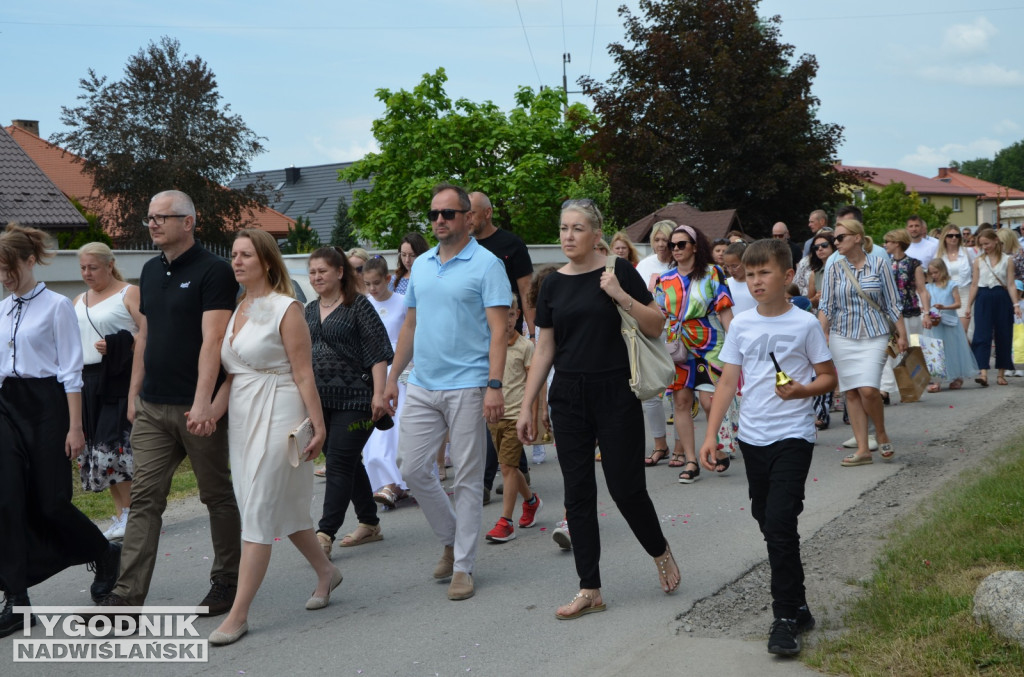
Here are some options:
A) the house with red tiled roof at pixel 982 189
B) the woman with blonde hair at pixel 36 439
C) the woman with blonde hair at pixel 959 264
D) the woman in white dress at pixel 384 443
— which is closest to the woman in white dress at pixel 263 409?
the woman with blonde hair at pixel 36 439

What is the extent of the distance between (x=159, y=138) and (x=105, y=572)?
1627 inches

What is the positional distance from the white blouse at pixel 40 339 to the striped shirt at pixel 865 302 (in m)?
6.26

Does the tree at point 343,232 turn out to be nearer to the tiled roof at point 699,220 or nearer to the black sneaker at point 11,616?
the tiled roof at point 699,220

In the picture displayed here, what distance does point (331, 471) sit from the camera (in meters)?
6.64

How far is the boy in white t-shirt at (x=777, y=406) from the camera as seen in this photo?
15.5 feet

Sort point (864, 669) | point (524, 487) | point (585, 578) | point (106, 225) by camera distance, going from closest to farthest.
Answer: point (864, 669), point (585, 578), point (524, 487), point (106, 225)

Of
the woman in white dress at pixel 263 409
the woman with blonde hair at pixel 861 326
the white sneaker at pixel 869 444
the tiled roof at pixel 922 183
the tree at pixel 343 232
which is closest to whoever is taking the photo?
the woman in white dress at pixel 263 409

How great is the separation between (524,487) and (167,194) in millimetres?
3202

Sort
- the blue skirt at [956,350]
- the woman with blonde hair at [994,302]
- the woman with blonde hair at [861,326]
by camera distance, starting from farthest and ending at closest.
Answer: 1. the woman with blonde hair at [994,302]
2. the blue skirt at [956,350]
3. the woman with blonde hair at [861,326]

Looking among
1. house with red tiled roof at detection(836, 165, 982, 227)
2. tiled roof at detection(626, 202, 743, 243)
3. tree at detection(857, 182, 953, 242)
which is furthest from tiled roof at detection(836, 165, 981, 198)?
tiled roof at detection(626, 202, 743, 243)

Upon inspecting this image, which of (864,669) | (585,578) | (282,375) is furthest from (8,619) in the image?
(864,669)

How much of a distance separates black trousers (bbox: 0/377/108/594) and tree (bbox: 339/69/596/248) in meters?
40.5

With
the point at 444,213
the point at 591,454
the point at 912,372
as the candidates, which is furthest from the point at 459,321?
the point at 912,372

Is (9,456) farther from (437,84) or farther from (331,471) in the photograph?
(437,84)
